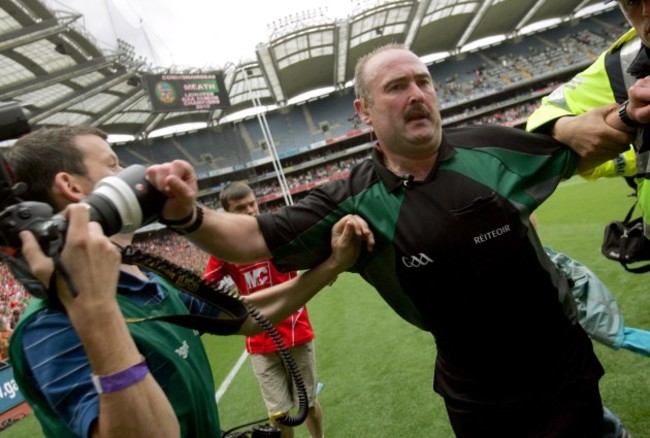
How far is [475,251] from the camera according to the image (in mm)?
1627

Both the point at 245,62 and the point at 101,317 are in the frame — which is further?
the point at 245,62

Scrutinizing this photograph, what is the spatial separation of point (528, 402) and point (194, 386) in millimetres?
1255

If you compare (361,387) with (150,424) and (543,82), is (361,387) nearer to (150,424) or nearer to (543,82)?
(150,424)

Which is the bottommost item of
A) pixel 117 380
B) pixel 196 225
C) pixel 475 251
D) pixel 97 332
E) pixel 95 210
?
pixel 475 251

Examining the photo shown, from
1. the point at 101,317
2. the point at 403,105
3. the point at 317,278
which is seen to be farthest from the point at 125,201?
the point at 403,105

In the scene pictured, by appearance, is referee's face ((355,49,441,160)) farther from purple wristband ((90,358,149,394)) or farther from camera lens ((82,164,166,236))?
purple wristband ((90,358,149,394))

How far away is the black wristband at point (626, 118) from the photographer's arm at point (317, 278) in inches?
36.9

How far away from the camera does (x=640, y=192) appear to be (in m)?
1.64

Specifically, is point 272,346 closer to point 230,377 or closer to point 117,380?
point 117,380

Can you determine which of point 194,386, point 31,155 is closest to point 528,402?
point 194,386

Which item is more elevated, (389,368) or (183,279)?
(183,279)

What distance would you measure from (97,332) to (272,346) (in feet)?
9.04

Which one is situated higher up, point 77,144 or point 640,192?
point 77,144

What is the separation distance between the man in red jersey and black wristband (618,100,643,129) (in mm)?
2533
